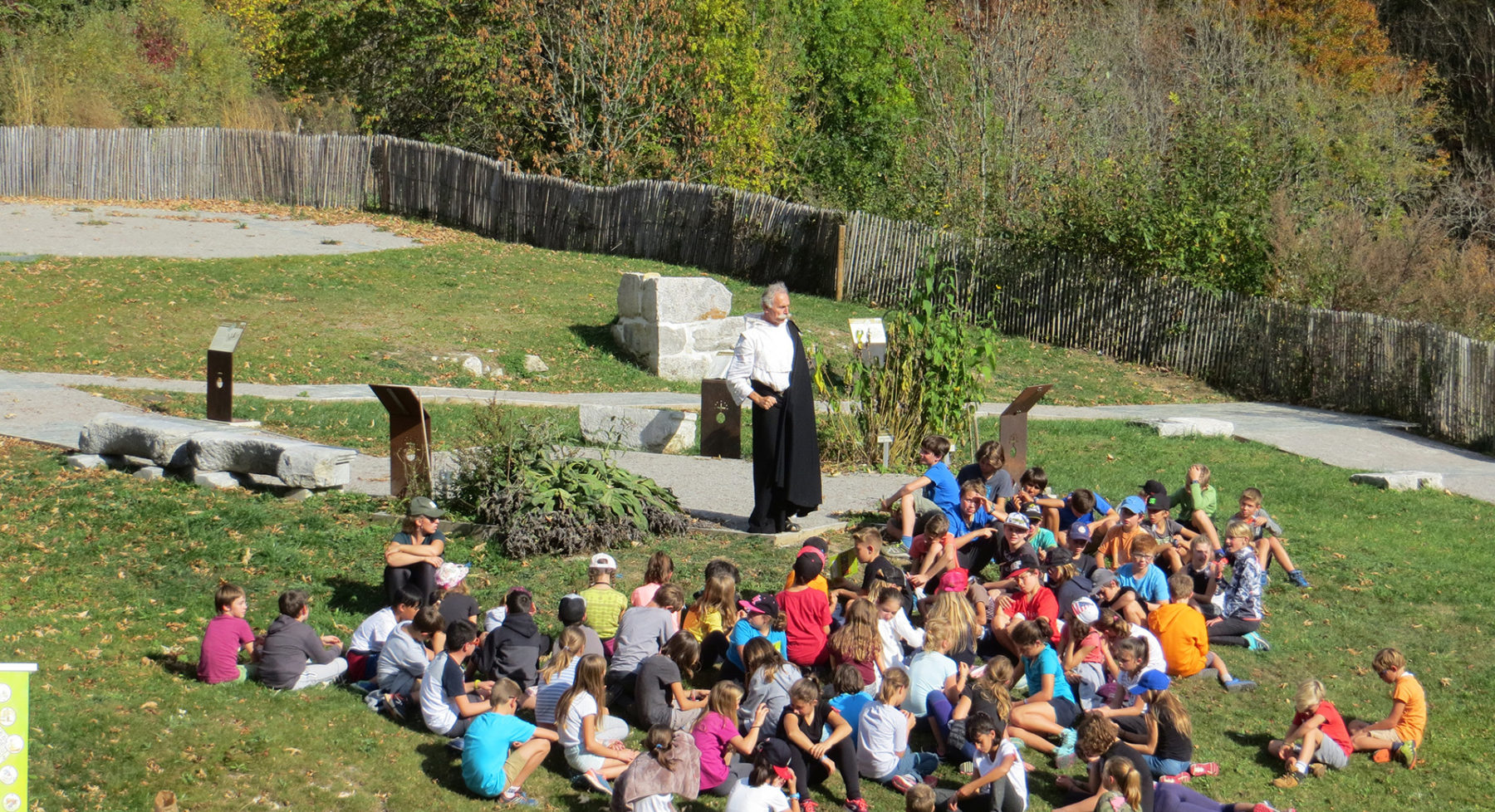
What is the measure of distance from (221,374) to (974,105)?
1670 centimetres

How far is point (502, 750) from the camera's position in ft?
21.7

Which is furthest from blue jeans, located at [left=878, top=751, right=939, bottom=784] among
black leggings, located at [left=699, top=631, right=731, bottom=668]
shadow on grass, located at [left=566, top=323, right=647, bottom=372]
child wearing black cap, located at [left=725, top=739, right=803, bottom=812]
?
shadow on grass, located at [left=566, top=323, right=647, bottom=372]

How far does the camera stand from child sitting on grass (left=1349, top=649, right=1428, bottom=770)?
25.3 ft

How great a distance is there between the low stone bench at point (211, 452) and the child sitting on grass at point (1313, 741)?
7.31m

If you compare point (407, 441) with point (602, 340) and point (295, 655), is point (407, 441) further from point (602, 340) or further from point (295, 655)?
point (602, 340)

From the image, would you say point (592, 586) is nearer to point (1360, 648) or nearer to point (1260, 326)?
point (1360, 648)

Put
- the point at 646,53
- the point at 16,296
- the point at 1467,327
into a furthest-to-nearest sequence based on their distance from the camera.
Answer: the point at 646,53 < the point at 1467,327 < the point at 16,296

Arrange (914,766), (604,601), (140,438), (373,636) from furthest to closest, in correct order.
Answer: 1. (140,438)
2. (604,601)
3. (373,636)
4. (914,766)

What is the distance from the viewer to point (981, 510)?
33.3 ft

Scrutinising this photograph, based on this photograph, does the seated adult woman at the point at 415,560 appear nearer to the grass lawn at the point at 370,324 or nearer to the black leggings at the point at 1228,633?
the black leggings at the point at 1228,633

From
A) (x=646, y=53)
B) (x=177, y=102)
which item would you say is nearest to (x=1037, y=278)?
(x=646, y=53)

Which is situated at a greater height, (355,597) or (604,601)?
(604,601)

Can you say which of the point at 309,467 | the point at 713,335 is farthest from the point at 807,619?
the point at 713,335

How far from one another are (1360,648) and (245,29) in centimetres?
4480
